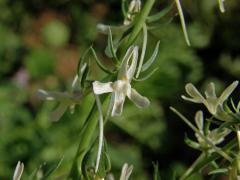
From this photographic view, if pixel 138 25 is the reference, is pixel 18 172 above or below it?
below

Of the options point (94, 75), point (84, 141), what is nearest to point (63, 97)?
point (84, 141)

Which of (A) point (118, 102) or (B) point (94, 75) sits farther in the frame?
(B) point (94, 75)

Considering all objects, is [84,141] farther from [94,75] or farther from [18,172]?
[94,75]

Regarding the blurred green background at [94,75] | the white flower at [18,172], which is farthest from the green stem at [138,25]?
the blurred green background at [94,75]

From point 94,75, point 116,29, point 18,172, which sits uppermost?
point 116,29

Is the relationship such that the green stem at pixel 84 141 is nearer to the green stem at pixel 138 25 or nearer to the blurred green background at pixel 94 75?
the green stem at pixel 138 25

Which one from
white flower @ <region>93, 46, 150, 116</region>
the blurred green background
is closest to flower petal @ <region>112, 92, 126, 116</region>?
white flower @ <region>93, 46, 150, 116</region>

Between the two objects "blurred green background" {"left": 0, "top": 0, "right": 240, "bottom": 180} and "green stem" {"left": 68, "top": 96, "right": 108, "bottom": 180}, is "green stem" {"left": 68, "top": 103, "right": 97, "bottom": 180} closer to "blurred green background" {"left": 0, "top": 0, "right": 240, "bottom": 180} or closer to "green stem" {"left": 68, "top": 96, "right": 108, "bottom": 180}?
"green stem" {"left": 68, "top": 96, "right": 108, "bottom": 180}
